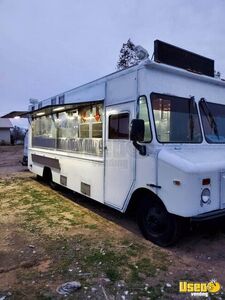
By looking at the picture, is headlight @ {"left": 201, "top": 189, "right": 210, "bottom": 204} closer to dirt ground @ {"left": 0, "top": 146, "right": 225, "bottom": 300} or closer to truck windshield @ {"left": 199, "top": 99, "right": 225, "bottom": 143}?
dirt ground @ {"left": 0, "top": 146, "right": 225, "bottom": 300}

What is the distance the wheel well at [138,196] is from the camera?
477cm

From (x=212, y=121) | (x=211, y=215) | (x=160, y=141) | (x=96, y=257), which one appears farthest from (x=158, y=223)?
(x=212, y=121)

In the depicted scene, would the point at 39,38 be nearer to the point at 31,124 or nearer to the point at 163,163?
the point at 31,124

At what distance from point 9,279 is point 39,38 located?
14.3 metres

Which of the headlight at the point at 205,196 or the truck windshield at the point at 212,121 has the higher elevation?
the truck windshield at the point at 212,121

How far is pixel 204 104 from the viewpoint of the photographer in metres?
5.25

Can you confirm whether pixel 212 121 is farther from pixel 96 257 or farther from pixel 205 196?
pixel 96 257

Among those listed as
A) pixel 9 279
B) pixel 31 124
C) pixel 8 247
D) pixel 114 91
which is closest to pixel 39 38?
pixel 31 124

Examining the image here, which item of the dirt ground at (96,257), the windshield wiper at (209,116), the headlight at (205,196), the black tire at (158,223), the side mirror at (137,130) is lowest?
the dirt ground at (96,257)

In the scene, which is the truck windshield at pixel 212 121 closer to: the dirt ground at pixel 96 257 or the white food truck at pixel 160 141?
the white food truck at pixel 160 141

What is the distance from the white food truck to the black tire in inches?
0.6

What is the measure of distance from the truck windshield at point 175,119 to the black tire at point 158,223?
1.09 metres

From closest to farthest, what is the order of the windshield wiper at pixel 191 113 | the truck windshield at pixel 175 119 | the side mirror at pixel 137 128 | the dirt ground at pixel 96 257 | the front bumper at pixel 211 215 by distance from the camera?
the dirt ground at pixel 96 257, the front bumper at pixel 211 215, the side mirror at pixel 137 128, the truck windshield at pixel 175 119, the windshield wiper at pixel 191 113

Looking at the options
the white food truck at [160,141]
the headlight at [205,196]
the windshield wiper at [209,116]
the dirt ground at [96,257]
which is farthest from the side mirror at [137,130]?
the dirt ground at [96,257]
